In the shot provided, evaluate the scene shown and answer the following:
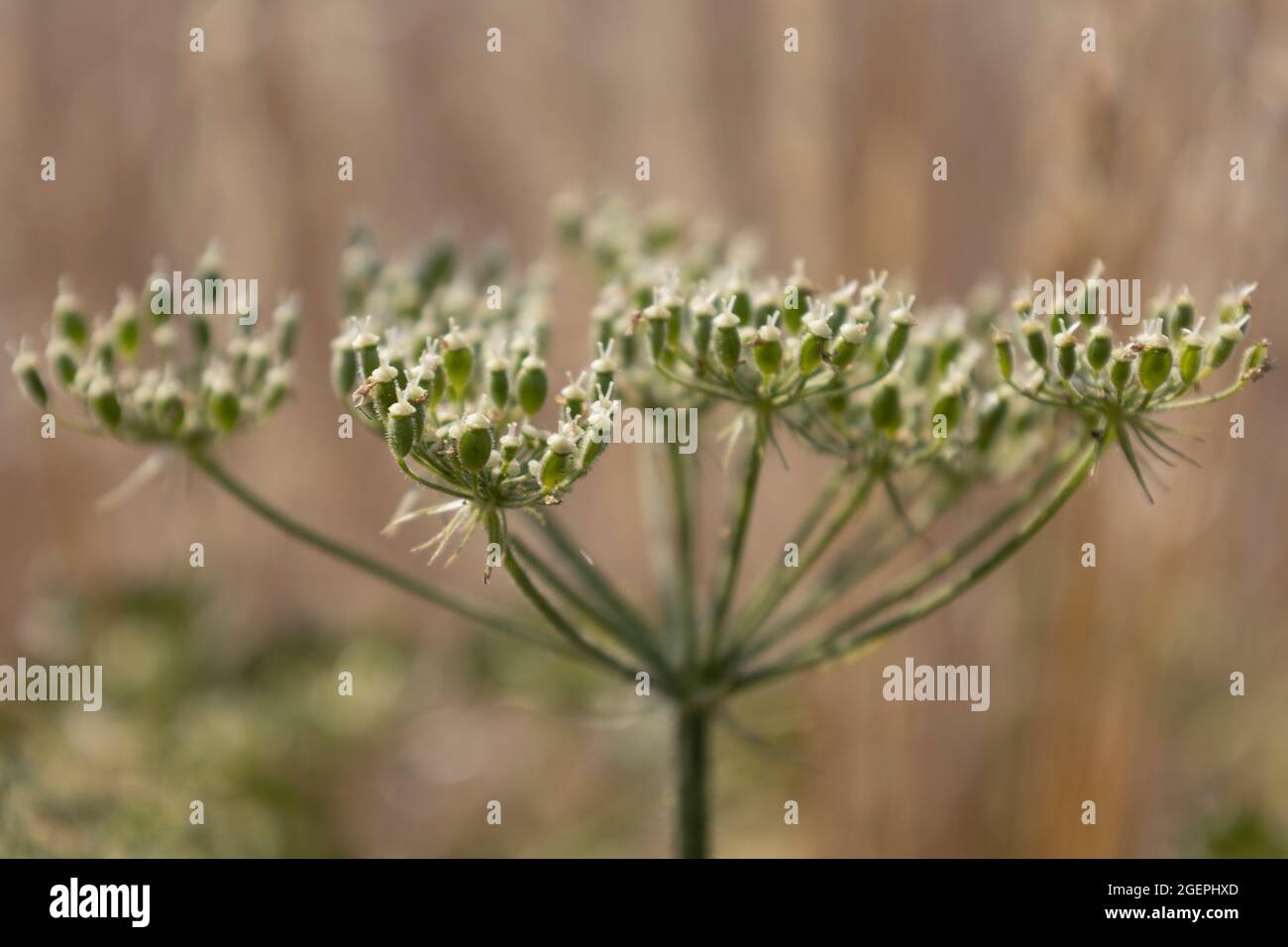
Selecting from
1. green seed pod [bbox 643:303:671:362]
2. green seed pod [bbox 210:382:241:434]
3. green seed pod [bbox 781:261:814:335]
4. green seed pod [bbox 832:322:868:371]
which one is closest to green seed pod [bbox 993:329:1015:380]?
green seed pod [bbox 832:322:868:371]

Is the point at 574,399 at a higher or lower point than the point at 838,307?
lower

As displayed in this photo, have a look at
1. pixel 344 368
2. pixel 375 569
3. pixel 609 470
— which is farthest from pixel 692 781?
pixel 609 470

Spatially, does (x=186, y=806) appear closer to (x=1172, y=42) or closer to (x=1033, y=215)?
(x=1033, y=215)

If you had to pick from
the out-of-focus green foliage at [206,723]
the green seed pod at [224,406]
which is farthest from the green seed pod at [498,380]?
the out-of-focus green foliage at [206,723]

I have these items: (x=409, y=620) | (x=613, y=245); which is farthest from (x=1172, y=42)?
(x=409, y=620)

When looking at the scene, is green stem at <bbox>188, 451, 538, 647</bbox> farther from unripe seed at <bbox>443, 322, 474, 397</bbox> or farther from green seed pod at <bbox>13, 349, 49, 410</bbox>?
unripe seed at <bbox>443, 322, 474, 397</bbox>

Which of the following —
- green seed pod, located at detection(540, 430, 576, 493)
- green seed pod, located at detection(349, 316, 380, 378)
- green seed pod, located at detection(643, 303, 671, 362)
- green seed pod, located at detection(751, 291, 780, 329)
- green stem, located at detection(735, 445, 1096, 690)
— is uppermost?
green seed pod, located at detection(751, 291, 780, 329)

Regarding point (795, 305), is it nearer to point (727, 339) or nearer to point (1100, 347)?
point (727, 339)
